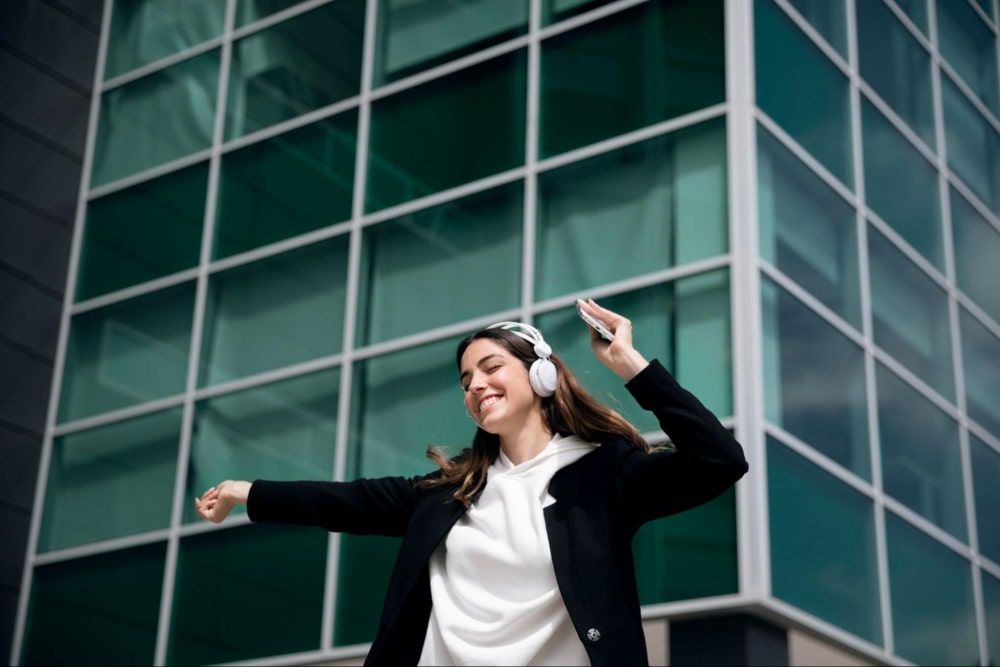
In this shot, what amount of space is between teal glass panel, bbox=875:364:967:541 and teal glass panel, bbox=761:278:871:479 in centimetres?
26

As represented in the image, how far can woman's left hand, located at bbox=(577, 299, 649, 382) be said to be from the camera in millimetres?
3852

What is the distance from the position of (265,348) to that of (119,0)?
14.6 feet

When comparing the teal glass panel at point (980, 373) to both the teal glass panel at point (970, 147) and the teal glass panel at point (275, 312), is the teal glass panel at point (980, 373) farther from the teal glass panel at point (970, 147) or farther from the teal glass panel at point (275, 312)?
the teal glass panel at point (275, 312)

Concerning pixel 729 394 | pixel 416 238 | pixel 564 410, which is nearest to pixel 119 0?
pixel 416 238

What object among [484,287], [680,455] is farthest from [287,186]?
[680,455]

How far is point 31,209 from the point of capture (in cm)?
1460

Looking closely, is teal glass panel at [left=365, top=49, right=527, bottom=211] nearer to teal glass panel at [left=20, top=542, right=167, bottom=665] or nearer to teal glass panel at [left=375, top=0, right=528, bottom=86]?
teal glass panel at [left=375, top=0, right=528, bottom=86]

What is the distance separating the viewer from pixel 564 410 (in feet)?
13.6

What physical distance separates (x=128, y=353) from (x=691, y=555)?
5707mm

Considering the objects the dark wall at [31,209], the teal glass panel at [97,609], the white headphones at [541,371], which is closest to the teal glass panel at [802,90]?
the teal glass panel at [97,609]

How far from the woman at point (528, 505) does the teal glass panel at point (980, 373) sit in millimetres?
8659

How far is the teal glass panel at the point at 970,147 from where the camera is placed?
13.0 metres

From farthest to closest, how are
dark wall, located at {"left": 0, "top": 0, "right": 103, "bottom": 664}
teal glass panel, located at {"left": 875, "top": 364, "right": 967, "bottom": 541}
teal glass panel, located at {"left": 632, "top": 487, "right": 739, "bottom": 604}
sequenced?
dark wall, located at {"left": 0, "top": 0, "right": 103, "bottom": 664}
teal glass panel, located at {"left": 875, "top": 364, "right": 967, "bottom": 541}
teal glass panel, located at {"left": 632, "top": 487, "right": 739, "bottom": 604}

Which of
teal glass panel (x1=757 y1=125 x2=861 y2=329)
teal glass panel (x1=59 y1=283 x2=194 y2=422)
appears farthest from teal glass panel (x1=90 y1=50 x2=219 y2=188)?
teal glass panel (x1=757 y1=125 x2=861 y2=329)
